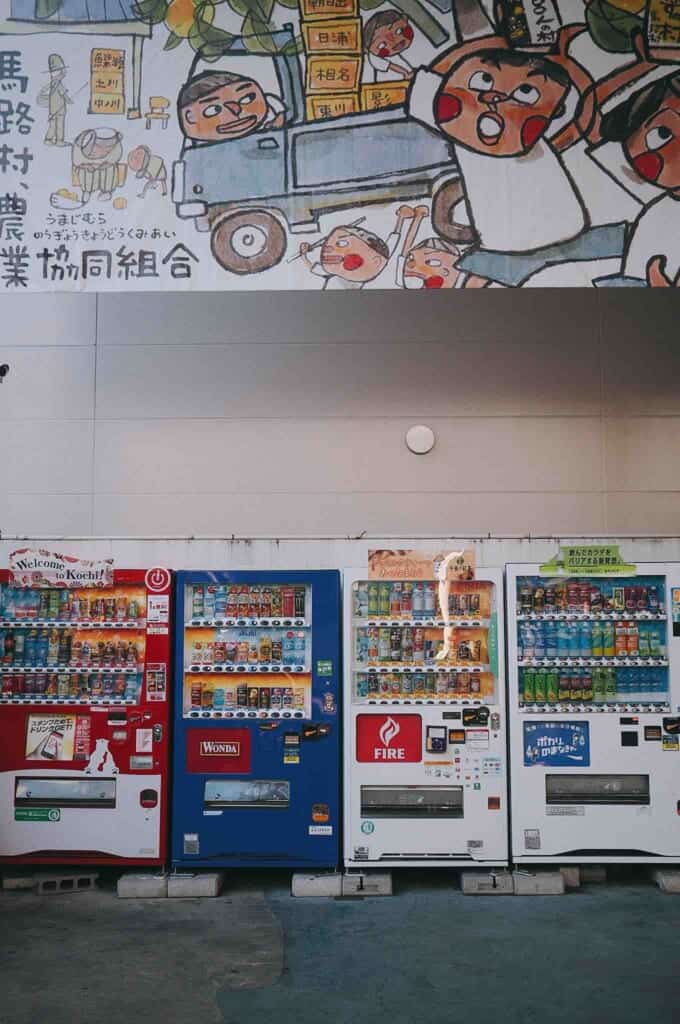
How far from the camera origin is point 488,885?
5770mm

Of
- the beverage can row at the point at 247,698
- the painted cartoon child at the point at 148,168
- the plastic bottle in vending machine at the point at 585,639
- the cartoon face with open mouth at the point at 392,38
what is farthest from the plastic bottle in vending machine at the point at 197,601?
A: the cartoon face with open mouth at the point at 392,38

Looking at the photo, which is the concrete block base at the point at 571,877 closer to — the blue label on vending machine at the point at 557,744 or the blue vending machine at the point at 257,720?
the blue label on vending machine at the point at 557,744

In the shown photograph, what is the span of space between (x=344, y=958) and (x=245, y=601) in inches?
87.2

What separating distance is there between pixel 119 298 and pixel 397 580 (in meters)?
3.38

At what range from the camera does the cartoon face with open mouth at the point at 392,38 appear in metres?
6.17

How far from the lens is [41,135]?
617cm

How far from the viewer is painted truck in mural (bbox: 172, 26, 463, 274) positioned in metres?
5.97

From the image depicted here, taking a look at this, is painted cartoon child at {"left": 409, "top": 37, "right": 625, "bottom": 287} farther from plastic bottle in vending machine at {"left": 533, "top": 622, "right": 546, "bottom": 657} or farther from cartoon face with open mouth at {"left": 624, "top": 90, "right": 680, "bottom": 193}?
plastic bottle in vending machine at {"left": 533, "top": 622, "right": 546, "bottom": 657}

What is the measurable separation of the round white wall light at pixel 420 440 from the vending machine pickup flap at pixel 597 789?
2726mm

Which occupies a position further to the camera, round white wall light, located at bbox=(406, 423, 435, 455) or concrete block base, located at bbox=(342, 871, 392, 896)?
round white wall light, located at bbox=(406, 423, 435, 455)

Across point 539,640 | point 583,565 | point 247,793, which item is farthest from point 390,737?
point 583,565

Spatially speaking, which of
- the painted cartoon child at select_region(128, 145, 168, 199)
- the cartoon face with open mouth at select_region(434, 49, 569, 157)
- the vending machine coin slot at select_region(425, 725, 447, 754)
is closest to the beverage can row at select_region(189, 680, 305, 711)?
the vending machine coin slot at select_region(425, 725, 447, 754)

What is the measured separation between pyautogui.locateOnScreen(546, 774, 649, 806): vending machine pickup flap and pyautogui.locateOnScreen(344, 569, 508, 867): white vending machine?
326 millimetres

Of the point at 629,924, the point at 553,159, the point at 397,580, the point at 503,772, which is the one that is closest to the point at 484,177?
the point at 553,159
